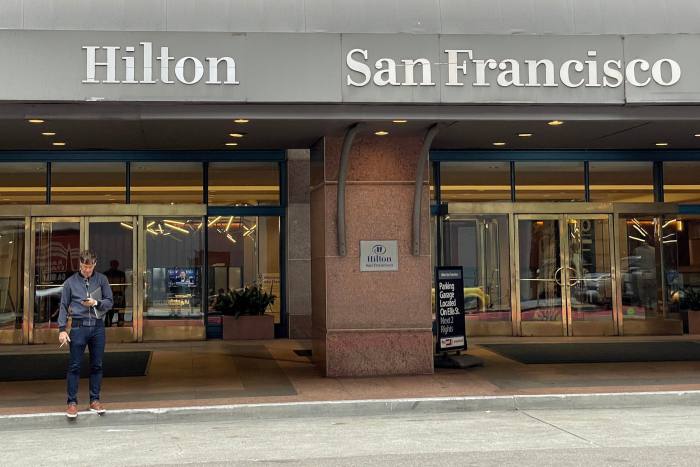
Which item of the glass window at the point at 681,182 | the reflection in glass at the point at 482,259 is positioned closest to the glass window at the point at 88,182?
the reflection in glass at the point at 482,259

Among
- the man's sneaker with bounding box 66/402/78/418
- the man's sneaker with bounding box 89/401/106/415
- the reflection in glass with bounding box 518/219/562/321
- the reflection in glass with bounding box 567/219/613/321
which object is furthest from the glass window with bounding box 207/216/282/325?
the man's sneaker with bounding box 66/402/78/418

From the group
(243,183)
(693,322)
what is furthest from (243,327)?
(693,322)

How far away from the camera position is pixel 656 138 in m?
14.1

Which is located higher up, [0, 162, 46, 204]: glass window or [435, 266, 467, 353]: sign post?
[0, 162, 46, 204]: glass window

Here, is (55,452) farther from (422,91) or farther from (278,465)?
(422,91)

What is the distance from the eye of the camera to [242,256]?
17.0 meters

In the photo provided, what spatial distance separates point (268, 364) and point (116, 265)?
4.69m

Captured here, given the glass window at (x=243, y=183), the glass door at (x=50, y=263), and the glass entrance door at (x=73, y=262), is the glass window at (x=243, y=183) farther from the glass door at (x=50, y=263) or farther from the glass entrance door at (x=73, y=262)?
the glass door at (x=50, y=263)

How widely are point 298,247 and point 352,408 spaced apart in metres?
7.21

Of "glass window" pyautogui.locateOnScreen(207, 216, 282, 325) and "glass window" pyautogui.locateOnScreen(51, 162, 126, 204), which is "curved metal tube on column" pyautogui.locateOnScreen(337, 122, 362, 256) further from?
"glass window" pyautogui.locateOnScreen(51, 162, 126, 204)

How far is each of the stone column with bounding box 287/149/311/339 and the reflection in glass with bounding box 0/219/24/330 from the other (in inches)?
201

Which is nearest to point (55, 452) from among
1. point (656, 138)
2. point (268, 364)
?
point (268, 364)

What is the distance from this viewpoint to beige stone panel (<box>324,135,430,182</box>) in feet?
→ 39.4

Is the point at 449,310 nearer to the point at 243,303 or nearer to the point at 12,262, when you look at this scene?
the point at 243,303
